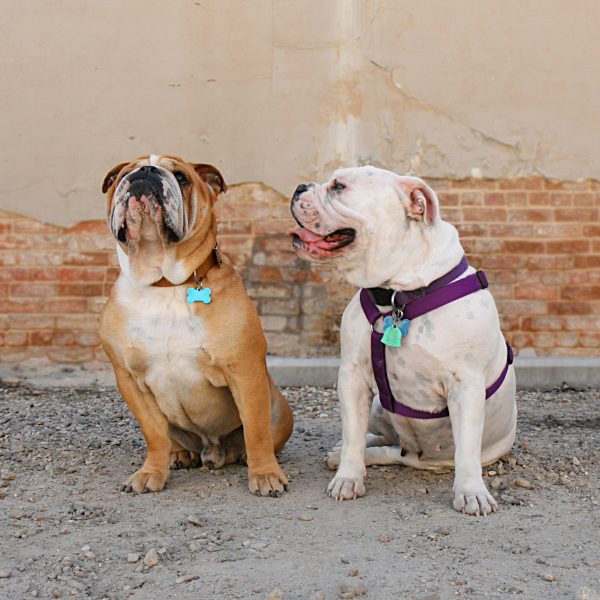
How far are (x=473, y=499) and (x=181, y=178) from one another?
6.00 ft

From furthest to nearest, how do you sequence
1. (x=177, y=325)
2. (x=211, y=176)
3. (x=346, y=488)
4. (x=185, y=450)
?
1. (x=185, y=450)
2. (x=211, y=176)
3. (x=177, y=325)
4. (x=346, y=488)

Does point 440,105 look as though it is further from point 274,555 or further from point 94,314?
point 274,555

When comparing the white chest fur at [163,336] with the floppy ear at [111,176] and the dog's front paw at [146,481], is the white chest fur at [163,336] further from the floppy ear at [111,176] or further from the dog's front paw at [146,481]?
the floppy ear at [111,176]

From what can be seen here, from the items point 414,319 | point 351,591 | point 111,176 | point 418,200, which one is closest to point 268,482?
point 414,319

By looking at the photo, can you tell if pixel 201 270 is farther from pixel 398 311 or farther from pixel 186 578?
pixel 186 578

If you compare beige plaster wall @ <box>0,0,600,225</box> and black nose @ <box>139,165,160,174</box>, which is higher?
beige plaster wall @ <box>0,0,600,225</box>

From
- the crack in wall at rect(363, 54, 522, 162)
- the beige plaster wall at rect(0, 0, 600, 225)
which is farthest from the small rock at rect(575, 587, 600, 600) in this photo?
the crack in wall at rect(363, 54, 522, 162)

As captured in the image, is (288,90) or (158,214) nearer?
(158,214)

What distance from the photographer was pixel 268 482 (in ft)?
13.2

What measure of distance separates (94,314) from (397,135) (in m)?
2.53

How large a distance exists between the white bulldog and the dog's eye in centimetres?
59

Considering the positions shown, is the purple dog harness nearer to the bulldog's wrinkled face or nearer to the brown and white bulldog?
the brown and white bulldog

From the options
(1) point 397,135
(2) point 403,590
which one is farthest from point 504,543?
(1) point 397,135

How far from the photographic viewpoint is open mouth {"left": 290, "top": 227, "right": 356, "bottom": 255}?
3723mm
